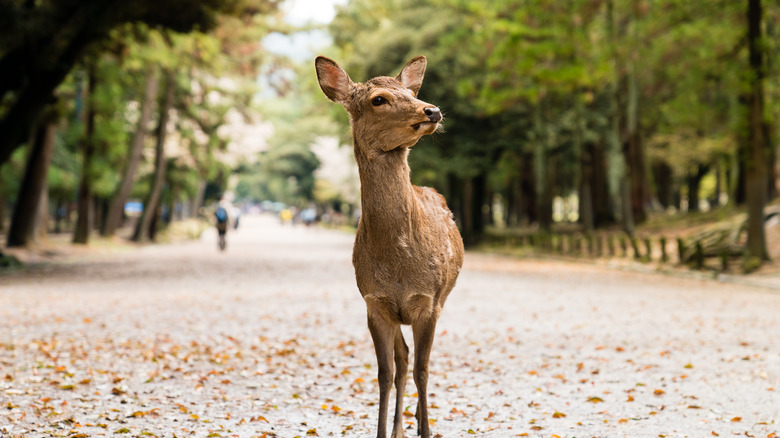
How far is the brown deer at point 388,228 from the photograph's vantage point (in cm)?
446

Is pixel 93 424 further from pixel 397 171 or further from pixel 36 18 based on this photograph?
pixel 36 18

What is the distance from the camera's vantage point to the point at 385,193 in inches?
179

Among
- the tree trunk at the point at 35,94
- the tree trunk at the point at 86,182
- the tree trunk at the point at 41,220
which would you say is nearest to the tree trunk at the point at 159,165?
the tree trunk at the point at 86,182

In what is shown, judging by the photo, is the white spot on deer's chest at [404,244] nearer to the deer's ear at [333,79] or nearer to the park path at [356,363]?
the deer's ear at [333,79]

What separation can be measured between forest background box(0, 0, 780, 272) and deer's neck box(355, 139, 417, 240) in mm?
15402

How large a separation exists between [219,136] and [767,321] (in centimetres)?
3354

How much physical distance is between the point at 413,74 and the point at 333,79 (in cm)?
53

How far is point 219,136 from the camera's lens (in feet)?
135

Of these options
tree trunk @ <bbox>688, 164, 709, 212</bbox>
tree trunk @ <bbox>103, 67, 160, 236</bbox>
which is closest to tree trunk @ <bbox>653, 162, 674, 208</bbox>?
tree trunk @ <bbox>688, 164, 709, 212</bbox>

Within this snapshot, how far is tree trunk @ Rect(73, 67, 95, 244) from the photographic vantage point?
28469 millimetres

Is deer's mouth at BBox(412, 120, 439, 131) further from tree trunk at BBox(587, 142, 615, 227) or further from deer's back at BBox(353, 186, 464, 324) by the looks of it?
tree trunk at BBox(587, 142, 615, 227)

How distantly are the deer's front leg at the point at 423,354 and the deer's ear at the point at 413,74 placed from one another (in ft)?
4.61

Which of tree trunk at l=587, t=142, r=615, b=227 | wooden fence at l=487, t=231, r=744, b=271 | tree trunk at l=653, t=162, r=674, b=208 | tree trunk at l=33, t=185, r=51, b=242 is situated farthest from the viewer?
tree trunk at l=653, t=162, r=674, b=208

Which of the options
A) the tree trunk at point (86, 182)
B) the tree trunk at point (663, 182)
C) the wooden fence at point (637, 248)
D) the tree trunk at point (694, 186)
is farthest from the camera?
the tree trunk at point (663, 182)
